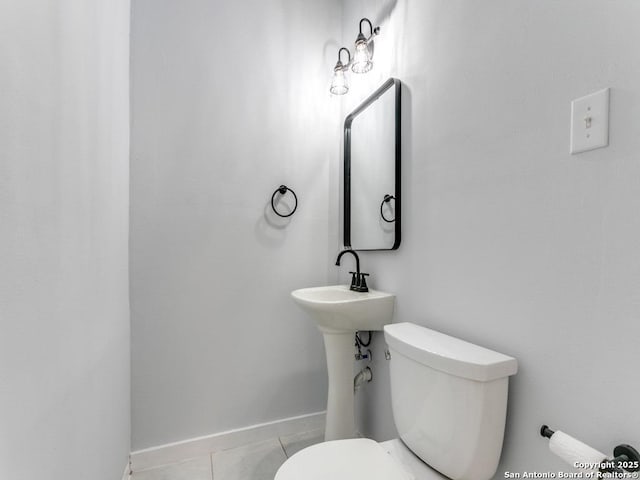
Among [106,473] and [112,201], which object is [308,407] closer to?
[106,473]

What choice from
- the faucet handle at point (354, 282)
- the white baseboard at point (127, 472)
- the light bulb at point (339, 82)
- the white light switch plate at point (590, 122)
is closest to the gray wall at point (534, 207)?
the white light switch plate at point (590, 122)

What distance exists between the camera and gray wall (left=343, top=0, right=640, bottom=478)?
2.18ft

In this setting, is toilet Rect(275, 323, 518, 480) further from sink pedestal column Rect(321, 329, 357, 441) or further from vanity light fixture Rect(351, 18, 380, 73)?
vanity light fixture Rect(351, 18, 380, 73)

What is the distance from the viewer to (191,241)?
166 cm

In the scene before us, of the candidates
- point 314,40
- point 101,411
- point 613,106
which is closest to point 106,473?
point 101,411

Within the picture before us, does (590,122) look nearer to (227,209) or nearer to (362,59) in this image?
(362,59)

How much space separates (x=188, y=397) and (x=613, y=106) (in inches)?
78.2

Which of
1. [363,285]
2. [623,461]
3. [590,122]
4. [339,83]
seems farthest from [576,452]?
[339,83]

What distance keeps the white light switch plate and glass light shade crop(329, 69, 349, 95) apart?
1.23 metres

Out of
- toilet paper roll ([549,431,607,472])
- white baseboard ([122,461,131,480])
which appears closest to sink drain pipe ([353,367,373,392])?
toilet paper roll ([549,431,607,472])

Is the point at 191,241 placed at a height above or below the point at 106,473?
above

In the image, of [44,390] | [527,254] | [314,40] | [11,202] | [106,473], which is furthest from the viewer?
[314,40]

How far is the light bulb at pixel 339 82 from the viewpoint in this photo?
1731 mm

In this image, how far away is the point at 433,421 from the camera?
93cm
